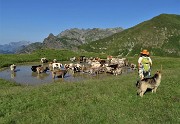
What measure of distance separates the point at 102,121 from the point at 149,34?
180 m

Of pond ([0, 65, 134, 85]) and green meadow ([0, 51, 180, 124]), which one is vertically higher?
green meadow ([0, 51, 180, 124])

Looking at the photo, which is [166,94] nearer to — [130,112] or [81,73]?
[130,112]

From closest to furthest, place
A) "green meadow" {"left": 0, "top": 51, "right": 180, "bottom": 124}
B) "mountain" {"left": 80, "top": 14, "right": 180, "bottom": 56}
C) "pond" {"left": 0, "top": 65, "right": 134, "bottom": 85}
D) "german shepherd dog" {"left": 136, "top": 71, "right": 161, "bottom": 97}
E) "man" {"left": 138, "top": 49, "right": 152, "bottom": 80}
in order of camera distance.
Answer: "green meadow" {"left": 0, "top": 51, "right": 180, "bottom": 124}
"german shepherd dog" {"left": 136, "top": 71, "right": 161, "bottom": 97}
"man" {"left": 138, "top": 49, "right": 152, "bottom": 80}
"pond" {"left": 0, "top": 65, "right": 134, "bottom": 85}
"mountain" {"left": 80, "top": 14, "right": 180, "bottom": 56}

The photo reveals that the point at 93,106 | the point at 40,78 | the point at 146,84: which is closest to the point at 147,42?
the point at 40,78

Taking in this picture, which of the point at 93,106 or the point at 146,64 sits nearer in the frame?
the point at 93,106

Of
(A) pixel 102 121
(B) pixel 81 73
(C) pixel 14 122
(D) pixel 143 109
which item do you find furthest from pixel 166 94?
(B) pixel 81 73

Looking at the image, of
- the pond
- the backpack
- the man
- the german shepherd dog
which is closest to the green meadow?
the german shepherd dog

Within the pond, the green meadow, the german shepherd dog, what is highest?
the german shepherd dog

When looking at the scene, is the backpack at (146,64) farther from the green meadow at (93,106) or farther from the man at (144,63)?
the green meadow at (93,106)

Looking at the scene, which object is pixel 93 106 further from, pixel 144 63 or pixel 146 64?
pixel 146 64

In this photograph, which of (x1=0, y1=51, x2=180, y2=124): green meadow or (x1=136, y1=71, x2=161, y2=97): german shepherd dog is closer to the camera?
(x1=0, y1=51, x2=180, y2=124): green meadow

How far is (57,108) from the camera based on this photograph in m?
18.6

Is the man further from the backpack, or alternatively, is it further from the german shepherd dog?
the german shepherd dog

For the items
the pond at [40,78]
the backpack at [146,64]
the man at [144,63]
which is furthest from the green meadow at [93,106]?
the pond at [40,78]
